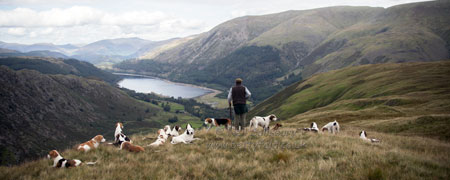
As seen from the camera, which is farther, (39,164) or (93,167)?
(39,164)

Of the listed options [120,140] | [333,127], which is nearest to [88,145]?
[120,140]

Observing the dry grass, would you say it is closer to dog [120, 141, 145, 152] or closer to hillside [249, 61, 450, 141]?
dog [120, 141, 145, 152]

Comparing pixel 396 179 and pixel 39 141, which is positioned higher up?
pixel 396 179

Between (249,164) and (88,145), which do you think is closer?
(249,164)

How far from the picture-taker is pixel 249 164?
992 cm

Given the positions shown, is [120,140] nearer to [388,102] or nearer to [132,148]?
[132,148]

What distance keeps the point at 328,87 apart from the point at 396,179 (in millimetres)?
117968

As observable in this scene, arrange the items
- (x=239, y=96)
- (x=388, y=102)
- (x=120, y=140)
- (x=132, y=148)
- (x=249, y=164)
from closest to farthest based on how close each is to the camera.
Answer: (x=249, y=164) → (x=132, y=148) → (x=120, y=140) → (x=239, y=96) → (x=388, y=102)

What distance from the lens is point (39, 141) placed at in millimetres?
155875

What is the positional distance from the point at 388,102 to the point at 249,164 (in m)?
55.3

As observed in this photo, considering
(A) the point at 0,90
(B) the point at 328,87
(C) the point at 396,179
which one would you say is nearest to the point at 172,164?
(C) the point at 396,179

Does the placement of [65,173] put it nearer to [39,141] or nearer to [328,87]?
[328,87]

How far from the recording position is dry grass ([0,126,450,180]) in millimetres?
8344

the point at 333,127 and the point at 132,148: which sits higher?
the point at 132,148
